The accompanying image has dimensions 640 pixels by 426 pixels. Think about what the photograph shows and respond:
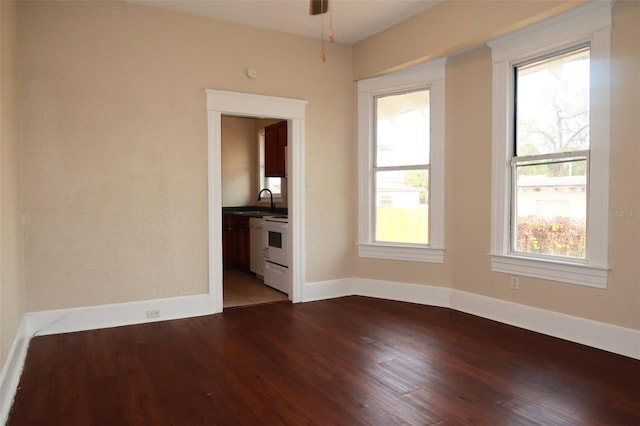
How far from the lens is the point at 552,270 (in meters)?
3.41

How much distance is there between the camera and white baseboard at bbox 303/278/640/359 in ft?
9.93

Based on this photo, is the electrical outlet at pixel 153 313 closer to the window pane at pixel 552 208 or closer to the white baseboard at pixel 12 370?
the white baseboard at pixel 12 370

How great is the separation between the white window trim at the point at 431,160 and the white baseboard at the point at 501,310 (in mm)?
344

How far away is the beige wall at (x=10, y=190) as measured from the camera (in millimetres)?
2428

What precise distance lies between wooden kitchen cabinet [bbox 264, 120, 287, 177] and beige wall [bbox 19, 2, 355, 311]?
1.55 metres

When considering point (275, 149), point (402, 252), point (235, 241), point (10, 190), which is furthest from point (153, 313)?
point (275, 149)

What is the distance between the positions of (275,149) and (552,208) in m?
3.86

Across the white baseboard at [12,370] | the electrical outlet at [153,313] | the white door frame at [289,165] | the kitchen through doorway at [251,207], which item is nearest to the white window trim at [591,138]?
the white door frame at [289,165]

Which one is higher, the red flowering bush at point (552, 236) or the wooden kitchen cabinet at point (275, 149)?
the wooden kitchen cabinet at point (275, 149)

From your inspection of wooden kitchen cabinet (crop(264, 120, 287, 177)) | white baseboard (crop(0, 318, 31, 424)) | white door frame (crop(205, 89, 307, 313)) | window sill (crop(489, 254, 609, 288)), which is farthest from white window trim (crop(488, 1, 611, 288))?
white baseboard (crop(0, 318, 31, 424))

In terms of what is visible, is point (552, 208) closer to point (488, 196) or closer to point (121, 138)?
point (488, 196)

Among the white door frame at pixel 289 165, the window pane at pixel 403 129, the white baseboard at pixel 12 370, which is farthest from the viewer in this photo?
the window pane at pixel 403 129

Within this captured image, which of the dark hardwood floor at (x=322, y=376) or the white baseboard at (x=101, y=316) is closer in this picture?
the dark hardwood floor at (x=322, y=376)

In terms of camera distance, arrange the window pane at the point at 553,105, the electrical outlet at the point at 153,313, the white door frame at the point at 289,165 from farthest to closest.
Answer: the white door frame at the point at 289,165 → the electrical outlet at the point at 153,313 → the window pane at the point at 553,105
